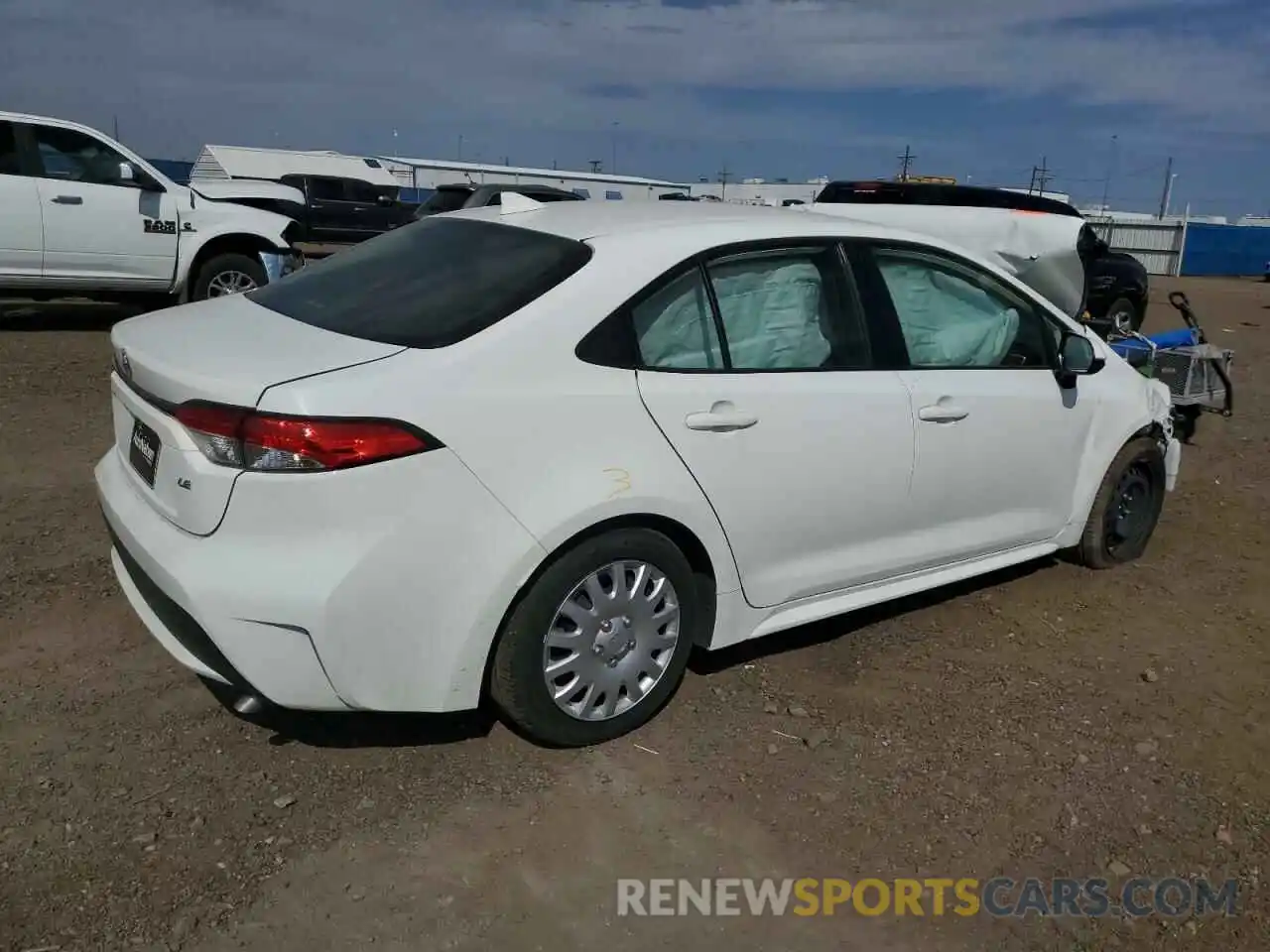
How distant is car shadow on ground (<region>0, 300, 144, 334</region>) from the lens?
1023 centimetres

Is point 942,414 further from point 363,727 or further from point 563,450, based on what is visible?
point 363,727

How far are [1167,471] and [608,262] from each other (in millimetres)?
3456

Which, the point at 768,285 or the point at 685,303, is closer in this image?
the point at 685,303

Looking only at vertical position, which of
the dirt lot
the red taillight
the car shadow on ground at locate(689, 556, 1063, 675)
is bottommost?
the dirt lot

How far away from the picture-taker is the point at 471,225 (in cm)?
374

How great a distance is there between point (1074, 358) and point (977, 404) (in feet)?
2.00

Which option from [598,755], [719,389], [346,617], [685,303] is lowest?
[598,755]

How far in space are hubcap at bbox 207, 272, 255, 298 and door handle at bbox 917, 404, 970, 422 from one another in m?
7.85

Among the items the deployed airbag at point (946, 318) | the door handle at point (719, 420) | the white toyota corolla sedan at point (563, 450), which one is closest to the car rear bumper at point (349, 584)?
the white toyota corolla sedan at point (563, 450)

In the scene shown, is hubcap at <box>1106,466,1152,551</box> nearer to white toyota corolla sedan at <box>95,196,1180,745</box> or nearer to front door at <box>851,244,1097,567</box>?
front door at <box>851,244,1097,567</box>

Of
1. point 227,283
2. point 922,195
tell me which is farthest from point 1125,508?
point 227,283

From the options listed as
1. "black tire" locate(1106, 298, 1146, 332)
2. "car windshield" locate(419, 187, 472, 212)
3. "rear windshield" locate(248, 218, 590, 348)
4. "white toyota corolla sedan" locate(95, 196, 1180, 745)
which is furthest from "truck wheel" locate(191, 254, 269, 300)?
"black tire" locate(1106, 298, 1146, 332)

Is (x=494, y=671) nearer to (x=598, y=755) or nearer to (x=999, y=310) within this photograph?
(x=598, y=755)

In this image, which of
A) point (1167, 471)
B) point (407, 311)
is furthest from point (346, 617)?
point (1167, 471)
